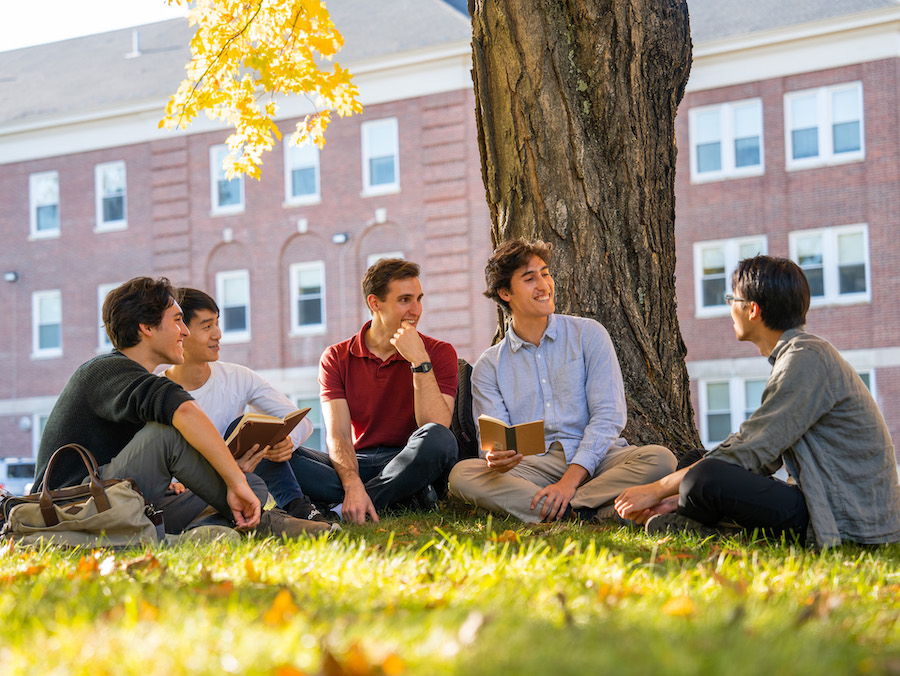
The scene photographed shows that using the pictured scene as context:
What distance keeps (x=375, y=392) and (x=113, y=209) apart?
2129cm

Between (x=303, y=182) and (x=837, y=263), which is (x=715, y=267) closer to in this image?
(x=837, y=263)

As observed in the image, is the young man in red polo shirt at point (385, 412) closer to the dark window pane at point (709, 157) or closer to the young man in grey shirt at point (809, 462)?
the young man in grey shirt at point (809, 462)

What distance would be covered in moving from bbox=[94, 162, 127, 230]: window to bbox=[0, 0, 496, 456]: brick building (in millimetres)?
35

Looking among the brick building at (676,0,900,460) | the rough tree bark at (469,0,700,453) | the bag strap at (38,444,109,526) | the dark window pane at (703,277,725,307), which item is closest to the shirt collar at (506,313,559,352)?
the rough tree bark at (469,0,700,453)

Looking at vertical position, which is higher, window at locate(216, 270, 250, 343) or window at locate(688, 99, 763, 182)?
window at locate(688, 99, 763, 182)

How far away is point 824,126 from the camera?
65.3ft

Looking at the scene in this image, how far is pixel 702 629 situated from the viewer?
2.23m

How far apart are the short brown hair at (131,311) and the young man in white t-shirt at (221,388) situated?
0.74 m

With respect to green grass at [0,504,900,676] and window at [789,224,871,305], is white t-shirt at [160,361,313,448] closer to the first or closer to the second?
green grass at [0,504,900,676]

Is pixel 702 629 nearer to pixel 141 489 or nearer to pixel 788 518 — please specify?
pixel 788 518

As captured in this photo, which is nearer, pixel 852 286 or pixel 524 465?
pixel 524 465

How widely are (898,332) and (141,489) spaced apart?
17.6m

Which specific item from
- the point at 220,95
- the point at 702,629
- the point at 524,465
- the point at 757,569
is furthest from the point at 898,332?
the point at 702,629

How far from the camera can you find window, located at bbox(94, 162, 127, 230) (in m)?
25.2
